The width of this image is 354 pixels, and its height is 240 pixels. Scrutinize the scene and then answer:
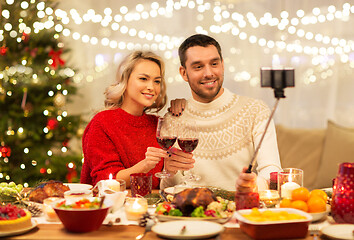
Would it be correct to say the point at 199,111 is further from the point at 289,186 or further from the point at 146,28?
the point at 146,28

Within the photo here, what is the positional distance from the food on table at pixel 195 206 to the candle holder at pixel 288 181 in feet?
0.87

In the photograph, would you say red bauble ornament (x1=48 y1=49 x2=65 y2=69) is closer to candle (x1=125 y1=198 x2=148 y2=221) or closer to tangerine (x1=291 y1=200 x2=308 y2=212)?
candle (x1=125 y1=198 x2=148 y2=221)

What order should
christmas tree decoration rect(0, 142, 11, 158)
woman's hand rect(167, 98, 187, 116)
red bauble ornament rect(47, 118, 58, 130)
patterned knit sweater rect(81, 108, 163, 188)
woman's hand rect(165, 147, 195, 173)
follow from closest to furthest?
woman's hand rect(165, 147, 195, 173)
patterned knit sweater rect(81, 108, 163, 188)
woman's hand rect(167, 98, 187, 116)
christmas tree decoration rect(0, 142, 11, 158)
red bauble ornament rect(47, 118, 58, 130)

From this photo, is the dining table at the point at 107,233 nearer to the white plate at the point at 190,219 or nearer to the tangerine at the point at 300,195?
the white plate at the point at 190,219

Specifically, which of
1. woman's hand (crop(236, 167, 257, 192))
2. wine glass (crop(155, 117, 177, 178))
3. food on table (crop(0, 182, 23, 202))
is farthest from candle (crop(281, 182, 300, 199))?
food on table (crop(0, 182, 23, 202))

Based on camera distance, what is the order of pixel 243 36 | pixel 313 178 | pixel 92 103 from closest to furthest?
1. pixel 313 178
2. pixel 243 36
3. pixel 92 103

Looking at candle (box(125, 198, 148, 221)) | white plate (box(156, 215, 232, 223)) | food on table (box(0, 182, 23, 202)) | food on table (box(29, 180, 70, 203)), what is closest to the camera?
white plate (box(156, 215, 232, 223))

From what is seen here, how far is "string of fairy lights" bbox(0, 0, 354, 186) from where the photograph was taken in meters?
4.23

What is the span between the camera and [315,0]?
14.0 ft

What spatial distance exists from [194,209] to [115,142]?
119 cm

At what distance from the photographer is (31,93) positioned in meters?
4.29

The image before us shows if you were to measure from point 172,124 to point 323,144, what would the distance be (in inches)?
89.6

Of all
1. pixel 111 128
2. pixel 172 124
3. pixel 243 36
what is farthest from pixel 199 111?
pixel 243 36

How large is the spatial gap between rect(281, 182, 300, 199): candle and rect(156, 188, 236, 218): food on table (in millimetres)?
261
